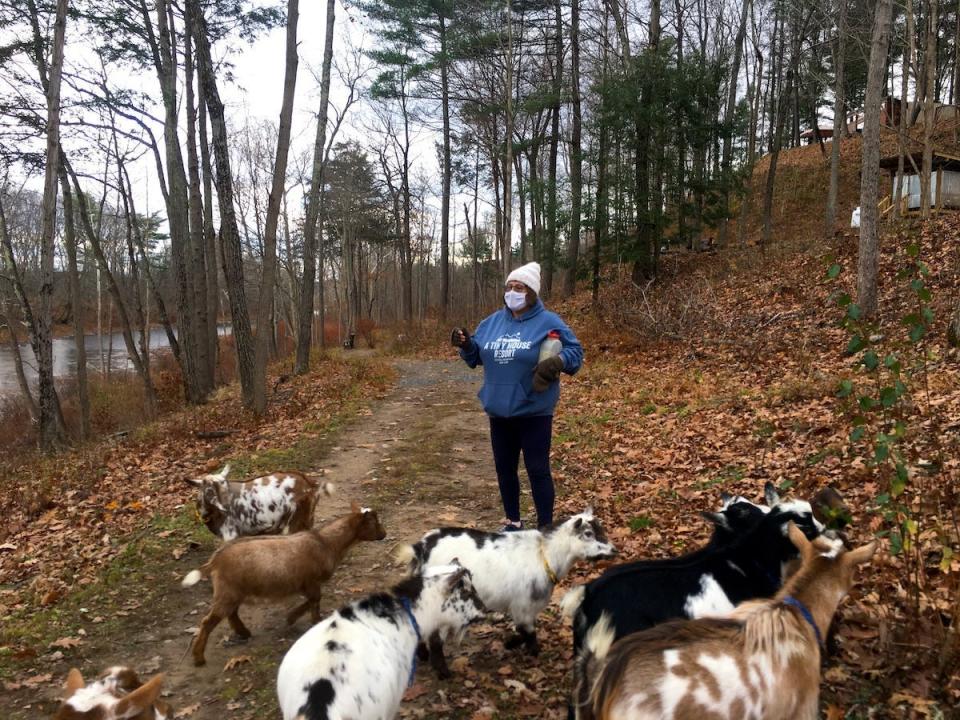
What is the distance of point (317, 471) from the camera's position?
9.11m

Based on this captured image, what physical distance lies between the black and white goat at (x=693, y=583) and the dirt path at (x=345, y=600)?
117 cm

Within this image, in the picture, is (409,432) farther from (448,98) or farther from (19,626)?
(448,98)

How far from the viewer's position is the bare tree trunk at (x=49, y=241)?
1215 cm

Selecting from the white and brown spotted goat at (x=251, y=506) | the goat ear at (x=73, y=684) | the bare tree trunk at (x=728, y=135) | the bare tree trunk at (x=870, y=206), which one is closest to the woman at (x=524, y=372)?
the white and brown spotted goat at (x=251, y=506)

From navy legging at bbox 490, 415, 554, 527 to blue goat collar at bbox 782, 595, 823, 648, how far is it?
258 centimetres

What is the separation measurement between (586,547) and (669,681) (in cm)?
198

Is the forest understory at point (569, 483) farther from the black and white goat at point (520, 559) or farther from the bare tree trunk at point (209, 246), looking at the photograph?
the bare tree trunk at point (209, 246)

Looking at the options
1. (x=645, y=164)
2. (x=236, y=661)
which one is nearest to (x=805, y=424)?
(x=236, y=661)

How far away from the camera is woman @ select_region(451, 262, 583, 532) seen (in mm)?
A: 5117

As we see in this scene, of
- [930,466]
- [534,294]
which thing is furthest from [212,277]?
[930,466]

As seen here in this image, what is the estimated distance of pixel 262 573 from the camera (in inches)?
177

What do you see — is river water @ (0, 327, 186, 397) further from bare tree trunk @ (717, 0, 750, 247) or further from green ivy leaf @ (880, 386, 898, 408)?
green ivy leaf @ (880, 386, 898, 408)

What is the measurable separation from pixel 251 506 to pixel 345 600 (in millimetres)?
1420

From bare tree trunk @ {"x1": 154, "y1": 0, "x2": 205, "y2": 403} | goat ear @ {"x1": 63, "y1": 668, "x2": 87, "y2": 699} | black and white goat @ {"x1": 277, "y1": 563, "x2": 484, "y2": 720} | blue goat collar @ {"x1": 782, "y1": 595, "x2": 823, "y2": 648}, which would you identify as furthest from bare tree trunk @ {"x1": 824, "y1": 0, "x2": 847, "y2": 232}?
goat ear @ {"x1": 63, "y1": 668, "x2": 87, "y2": 699}
